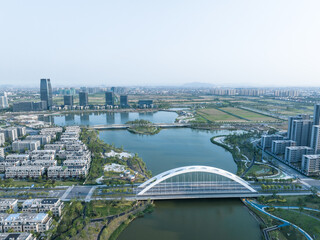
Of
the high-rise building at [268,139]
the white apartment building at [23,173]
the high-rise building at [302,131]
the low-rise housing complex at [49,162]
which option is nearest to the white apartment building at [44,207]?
the low-rise housing complex at [49,162]

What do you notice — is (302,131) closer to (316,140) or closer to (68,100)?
(316,140)

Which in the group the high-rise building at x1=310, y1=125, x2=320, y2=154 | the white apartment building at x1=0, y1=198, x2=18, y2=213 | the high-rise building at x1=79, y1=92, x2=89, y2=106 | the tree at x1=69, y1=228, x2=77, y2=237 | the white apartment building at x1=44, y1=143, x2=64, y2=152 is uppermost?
the high-rise building at x1=79, y1=92, x2=89, y2=106

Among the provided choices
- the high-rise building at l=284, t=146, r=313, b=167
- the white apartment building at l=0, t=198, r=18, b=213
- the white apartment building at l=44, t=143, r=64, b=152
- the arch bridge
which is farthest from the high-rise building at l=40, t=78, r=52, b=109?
the high-rise building at l=284, t=146, r=313, b=167

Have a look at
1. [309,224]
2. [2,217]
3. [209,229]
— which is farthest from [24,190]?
[309,224]

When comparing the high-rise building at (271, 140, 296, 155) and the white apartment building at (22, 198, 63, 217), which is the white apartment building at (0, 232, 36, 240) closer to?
the white apartment building at (22, 198, 63, 217)

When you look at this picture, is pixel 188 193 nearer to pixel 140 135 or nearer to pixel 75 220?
pixel 75 220

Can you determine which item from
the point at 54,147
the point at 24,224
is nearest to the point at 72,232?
the point at 24,224
